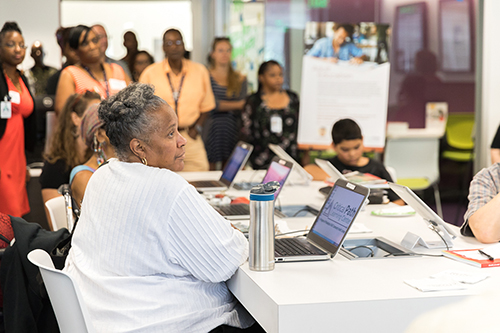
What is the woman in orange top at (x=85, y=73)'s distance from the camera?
4262mm

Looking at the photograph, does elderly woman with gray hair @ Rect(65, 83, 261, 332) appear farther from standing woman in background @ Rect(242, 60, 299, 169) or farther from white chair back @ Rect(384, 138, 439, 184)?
white chair back @ Rect(384, 138, 439, 184)

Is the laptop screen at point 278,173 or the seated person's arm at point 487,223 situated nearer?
the seated person's arm at point 487,223

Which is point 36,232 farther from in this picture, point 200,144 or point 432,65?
point 432,65

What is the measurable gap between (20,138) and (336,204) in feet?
8.88

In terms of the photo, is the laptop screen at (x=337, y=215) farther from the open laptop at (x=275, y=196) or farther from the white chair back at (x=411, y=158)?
the white chair back at (x=411, y=158)

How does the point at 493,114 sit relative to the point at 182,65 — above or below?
below

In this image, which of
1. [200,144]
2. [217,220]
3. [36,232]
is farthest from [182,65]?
[217,220]

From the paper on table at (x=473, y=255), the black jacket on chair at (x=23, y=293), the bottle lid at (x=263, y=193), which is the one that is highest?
the bottle lid at (x=263, y=193)

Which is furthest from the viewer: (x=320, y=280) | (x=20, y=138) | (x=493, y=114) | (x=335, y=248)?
(x=493, y=114)

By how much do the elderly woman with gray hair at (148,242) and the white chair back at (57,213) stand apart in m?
0.87

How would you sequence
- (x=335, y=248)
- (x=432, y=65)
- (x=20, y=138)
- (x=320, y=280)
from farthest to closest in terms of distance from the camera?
1. (x=432, y=65)
2. (x=20, y=138)
3. (x=335, y=248)
4. (x=320, y=280)

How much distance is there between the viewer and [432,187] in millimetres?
6594

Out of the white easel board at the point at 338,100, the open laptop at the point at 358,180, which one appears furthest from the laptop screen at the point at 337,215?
the white easel board at the point at 338,100

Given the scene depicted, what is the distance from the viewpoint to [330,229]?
82.7 inches
